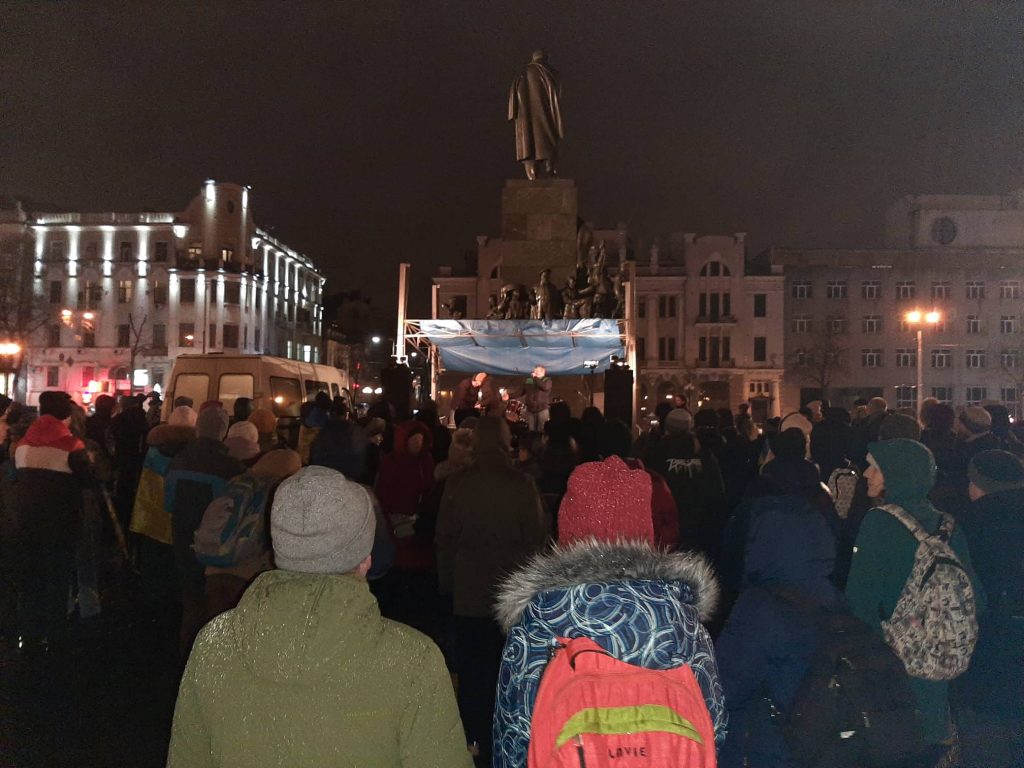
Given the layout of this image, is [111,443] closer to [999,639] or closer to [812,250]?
[999,639]

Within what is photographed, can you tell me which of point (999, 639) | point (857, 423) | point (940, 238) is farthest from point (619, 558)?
point (940, 238)


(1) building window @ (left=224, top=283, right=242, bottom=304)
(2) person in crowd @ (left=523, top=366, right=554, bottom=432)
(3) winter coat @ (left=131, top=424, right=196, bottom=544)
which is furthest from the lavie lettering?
(1) building window @ (left=224, top=283, right=242, bottom=304)

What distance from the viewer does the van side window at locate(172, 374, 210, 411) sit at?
17.0 m

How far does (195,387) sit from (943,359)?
180 ft

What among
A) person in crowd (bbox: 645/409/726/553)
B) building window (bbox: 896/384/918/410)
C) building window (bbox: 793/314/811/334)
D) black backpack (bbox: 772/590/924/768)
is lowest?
black backpack (bbox: 772/590/924/768)

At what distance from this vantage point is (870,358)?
195 feet

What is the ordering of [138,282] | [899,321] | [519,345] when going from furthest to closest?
1. [138,282]
2. [899,321]
3. [519,345]

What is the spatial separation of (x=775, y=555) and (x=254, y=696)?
1929 mm

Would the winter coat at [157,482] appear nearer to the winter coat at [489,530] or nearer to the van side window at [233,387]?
the winter coat at [489,530]

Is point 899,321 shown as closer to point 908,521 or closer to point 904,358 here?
point 904,358

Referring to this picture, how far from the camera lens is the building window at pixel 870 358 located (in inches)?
2343

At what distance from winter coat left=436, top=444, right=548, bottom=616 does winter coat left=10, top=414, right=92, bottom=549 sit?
3703 millimetres

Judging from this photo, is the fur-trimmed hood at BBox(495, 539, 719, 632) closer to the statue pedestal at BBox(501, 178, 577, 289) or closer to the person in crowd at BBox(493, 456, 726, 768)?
the person in crowd at BBox(493, 456, 726, 768)

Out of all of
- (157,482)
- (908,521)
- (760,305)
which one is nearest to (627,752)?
(908,521)
